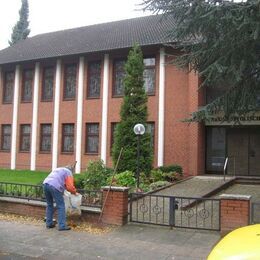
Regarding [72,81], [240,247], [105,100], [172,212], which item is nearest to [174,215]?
[172,212]

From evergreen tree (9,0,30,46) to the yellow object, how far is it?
4942 cm

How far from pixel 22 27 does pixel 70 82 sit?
88.9 feet

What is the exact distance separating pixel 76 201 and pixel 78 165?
50.0ft

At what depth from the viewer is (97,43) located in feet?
88.5

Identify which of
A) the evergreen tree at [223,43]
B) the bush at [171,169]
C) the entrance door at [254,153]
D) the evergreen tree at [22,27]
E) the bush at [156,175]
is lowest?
the bush at [156,175]

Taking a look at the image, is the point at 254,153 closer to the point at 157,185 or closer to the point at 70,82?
the point at 157,185

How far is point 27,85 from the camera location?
2922 centimetres

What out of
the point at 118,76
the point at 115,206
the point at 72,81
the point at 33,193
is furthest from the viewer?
the point at 72,81

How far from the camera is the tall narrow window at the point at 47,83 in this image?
28094mm

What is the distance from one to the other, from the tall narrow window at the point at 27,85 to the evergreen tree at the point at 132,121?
414 inches

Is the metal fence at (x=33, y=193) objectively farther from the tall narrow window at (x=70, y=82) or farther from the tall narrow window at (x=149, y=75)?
the tall narrow window at (x=70, y=82)

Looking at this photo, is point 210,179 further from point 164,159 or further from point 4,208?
point 4,208

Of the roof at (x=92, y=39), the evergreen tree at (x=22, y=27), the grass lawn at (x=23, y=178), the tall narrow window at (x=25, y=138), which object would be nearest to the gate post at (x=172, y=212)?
the grass lawn at (x=23, y=178)

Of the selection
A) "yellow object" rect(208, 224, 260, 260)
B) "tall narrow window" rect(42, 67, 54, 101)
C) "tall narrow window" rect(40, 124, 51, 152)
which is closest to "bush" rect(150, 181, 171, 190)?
"tall narrow window" rect(40, 124, 51, 152)
